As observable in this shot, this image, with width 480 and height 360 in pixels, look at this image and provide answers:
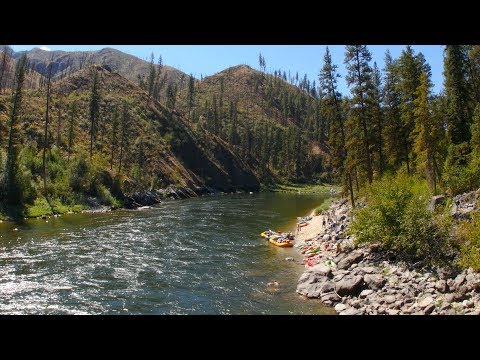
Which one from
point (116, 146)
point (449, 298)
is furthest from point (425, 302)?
point (116, 146)

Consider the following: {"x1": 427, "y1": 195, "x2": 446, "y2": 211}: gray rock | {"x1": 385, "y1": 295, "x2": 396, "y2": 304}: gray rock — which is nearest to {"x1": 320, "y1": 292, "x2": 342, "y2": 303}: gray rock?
{"x1": 385, "y1": 295, "x2": 396, "y2": 304}: gray rock

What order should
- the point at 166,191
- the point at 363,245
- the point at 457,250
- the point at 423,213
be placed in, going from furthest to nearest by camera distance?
the point at 166,191, the point at 363,245, the point at 423,213, the point at 457,250

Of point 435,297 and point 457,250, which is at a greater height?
point 457,250

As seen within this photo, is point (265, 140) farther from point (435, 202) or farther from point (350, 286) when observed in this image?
point (350, 286)

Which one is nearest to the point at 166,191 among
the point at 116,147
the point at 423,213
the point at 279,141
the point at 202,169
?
the point at 116,147

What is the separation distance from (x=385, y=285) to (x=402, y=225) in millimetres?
4325

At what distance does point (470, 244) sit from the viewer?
67.9 ft

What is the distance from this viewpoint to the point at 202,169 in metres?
110

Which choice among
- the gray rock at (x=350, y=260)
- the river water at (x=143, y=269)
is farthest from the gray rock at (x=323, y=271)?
the river water at (x=143, y=269)

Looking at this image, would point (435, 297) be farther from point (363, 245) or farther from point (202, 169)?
point (202, 169)

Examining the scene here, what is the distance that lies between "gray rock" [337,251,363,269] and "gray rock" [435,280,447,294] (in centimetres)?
722

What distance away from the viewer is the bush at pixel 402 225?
74.6ft
